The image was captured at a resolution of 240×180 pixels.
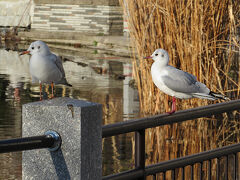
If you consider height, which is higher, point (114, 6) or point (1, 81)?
point (114, 6)

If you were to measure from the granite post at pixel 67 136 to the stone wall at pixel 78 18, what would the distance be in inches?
961

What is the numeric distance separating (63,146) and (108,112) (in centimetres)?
893

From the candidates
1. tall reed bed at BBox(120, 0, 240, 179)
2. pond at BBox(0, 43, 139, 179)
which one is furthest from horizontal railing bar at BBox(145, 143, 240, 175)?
pond at BBox(0, 43, 139, 179)

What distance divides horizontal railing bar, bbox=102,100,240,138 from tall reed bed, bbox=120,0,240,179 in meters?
3.79

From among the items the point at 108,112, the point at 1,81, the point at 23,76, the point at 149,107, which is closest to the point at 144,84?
the point at 149,107

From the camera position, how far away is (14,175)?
7.46 meters

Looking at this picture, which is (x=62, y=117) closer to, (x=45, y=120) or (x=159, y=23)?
(x=45, y=120)

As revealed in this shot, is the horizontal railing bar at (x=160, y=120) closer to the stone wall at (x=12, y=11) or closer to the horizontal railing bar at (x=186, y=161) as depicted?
the horizontal railing bar at (x=186, y=161)

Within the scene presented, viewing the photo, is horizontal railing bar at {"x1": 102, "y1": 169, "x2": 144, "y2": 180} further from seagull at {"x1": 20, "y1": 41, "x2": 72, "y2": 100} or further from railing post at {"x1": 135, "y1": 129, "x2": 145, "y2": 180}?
seagull at {"x1": 20, "y1": 41, "x2": 72, "y2": 100}

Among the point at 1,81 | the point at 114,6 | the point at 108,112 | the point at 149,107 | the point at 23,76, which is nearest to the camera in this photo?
the point at 149,107

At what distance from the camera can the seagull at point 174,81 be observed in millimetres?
5379

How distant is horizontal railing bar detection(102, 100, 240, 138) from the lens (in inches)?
125

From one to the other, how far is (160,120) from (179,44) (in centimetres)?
448

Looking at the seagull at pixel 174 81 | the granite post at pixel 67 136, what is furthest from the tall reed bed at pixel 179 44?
the granite post at pixel 67 136
